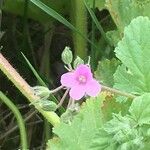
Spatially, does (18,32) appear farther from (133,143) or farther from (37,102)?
(133,143)

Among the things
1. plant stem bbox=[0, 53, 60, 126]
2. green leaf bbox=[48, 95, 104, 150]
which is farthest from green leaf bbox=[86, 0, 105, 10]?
green leaf bbox=[48, 95, 104, 150]

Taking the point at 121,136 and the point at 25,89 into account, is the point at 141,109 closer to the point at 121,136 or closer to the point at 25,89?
the point at 121,136

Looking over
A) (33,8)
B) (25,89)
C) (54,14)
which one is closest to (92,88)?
(25,89)

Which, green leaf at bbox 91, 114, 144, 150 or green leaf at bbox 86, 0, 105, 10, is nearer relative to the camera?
green leaf at bbox 91, 114, 144, 150

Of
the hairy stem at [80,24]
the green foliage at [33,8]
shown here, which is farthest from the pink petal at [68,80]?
the green foliage at [33,8]

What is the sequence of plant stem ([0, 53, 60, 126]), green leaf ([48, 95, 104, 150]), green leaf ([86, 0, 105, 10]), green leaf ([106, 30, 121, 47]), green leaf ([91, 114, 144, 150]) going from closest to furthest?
green leaf ([91, 114, 144, 150]) → green leaf ([48, 95, 104, 150]) → plant stem ([0, 53, 60, 126]) → green leaf ([106, 30, 121, 47]) → green leaf ([86, 0, 105, 10])

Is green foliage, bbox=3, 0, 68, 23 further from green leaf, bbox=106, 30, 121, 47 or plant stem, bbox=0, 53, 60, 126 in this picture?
plant stem, bbox=0, 53, 60, 126
